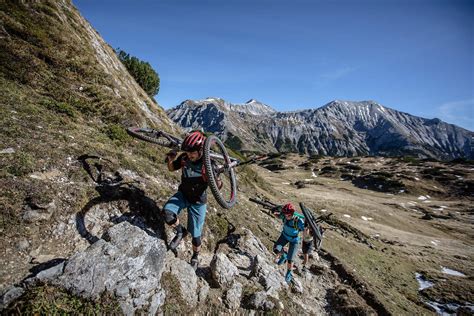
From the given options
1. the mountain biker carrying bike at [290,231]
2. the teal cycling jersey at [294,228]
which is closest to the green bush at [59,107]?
the mountain biker carrying bike at [290,231]

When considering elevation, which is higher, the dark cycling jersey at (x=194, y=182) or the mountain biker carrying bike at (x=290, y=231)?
the dark cycling jersey at (x=194, y=182)

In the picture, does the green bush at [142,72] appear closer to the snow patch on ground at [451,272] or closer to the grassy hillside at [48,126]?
the grassy hillside at [48,126]

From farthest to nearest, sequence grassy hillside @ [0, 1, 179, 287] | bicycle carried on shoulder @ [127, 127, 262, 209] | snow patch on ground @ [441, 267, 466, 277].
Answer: snow patch on ground @ [441, 267, 466, 277]
bicycle carried on shoulder @ [127, 127, 262, 209]
grassy hillside @ [0, 1, 179, 287]

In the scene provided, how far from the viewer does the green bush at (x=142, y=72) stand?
48.2 meters

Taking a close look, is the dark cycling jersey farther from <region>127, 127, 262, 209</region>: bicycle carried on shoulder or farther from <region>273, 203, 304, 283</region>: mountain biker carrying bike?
<region>273, 203, 304, 283</region>: mountain biker carrying bike

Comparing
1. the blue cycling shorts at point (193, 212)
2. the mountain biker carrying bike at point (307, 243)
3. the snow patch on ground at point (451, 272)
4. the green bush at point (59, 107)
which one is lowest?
the snow patch on ground at point (451, 272)

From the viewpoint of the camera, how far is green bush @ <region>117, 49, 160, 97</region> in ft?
158

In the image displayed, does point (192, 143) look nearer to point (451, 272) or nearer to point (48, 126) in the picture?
Answer: point (48, 126)

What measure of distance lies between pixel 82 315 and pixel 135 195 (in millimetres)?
4586

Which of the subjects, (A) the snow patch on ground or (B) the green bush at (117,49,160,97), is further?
(B) the green bush at (117,49,160,97)

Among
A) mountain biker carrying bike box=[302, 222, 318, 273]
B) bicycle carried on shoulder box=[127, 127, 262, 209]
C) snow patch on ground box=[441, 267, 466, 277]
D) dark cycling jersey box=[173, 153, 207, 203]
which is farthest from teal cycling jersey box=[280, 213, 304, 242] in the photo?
snow patch on ground box=[441, 267, 466, 277]

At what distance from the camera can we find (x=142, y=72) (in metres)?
50.2

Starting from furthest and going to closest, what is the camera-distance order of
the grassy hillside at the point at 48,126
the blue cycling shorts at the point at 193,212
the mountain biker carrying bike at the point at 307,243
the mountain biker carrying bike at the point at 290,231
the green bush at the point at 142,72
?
1. the green bush at the point at 142,72
2. the mountain biker carrying bike at the point at 307,243
3. the mountain biker carrying bike at the point at 290,231
4. the blue cycling shorts at the point at 193,212
5. the grassy hillside at the point at 48,126

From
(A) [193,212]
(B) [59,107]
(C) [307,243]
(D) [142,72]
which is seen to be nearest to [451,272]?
(C) [307,243]
